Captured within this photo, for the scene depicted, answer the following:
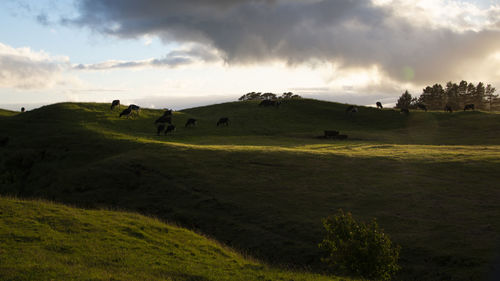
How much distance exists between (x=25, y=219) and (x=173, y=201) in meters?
13.1

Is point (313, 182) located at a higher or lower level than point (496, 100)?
lower

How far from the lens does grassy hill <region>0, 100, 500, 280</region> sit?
22750 millimetres

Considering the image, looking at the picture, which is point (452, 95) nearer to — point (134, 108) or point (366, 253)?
point (134, 108)

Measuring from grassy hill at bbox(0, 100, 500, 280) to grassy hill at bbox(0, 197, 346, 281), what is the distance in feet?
15.7

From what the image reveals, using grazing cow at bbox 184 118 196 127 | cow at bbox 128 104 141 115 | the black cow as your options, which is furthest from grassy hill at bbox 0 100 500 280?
cow at bbox 128 104 141 115

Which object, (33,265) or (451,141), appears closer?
(33,265)

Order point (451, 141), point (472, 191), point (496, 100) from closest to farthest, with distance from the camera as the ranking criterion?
point (472, 191), point (451, 141), point (496, 100)

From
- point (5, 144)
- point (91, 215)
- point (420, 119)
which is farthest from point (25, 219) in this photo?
point (420, 119)

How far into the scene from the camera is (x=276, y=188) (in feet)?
108

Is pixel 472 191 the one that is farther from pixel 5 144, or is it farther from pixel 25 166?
pixel 5 144

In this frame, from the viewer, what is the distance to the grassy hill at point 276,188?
22.8 meters

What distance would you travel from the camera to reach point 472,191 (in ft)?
93.8

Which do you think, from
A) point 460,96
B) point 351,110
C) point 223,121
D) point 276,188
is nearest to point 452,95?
point 460,96

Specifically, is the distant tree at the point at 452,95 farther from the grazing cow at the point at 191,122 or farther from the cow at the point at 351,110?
the grazing cow at the point at 191,122
